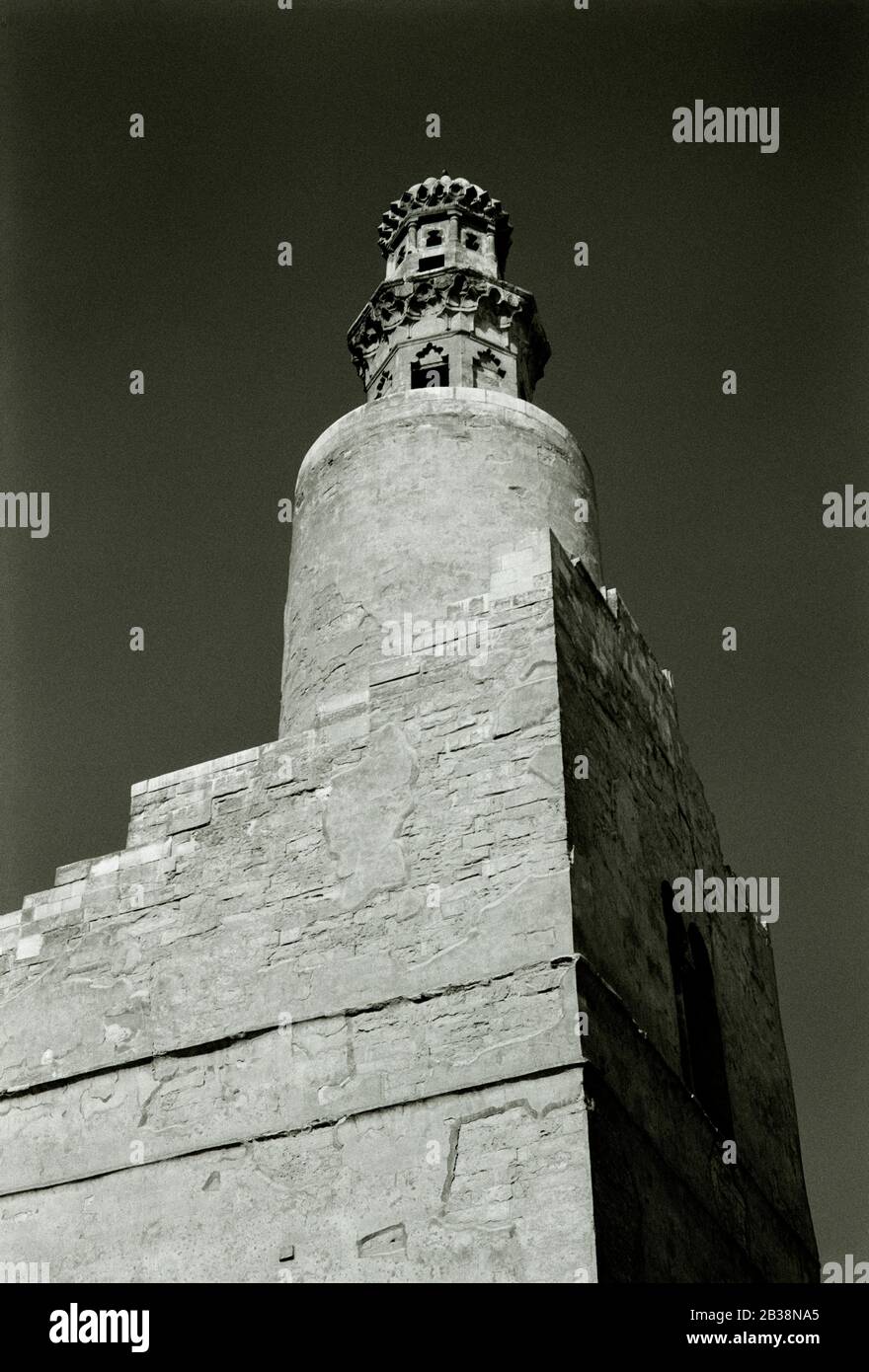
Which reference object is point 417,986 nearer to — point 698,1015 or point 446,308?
point 698,1015

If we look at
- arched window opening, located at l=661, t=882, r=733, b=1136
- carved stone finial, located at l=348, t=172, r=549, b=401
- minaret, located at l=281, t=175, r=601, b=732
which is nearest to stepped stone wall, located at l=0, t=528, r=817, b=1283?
arched window opening, located at l=661, t=882, r=733, b=1136

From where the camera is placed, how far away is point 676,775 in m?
13.3

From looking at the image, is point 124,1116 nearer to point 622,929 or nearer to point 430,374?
point 622,929

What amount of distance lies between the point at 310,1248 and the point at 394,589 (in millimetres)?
5228

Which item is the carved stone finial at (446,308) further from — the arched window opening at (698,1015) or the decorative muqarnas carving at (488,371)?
the arched window opening at (698,1015)

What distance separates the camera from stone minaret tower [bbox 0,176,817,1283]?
31.6 ft

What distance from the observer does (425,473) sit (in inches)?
551

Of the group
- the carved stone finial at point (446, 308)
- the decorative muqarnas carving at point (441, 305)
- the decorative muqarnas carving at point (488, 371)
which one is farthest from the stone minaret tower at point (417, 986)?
the decorative muqarnas carving at point (441, 305)

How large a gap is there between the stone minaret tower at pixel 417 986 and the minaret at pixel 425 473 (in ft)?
0.15

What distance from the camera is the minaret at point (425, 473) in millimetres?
13305

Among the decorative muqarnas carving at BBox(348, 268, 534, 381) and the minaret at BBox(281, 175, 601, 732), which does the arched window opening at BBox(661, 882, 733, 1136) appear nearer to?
the minaret at BBox(281, 175, 601, 732)
